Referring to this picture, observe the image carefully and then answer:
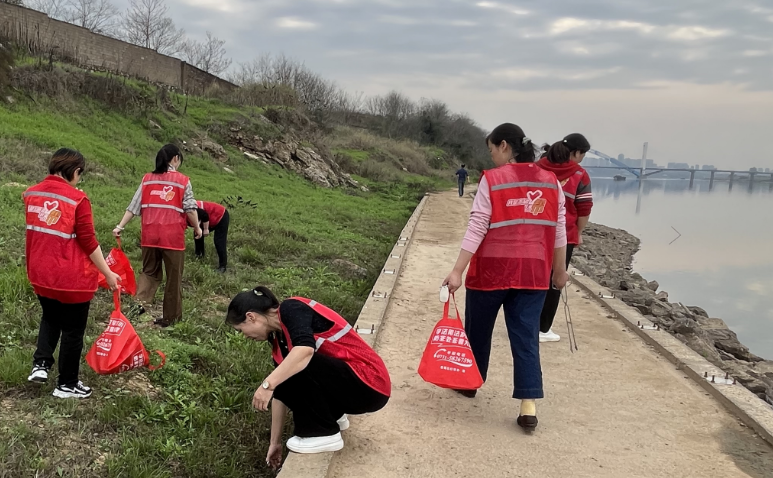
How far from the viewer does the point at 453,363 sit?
3.70 m

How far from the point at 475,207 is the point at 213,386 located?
7.31ft

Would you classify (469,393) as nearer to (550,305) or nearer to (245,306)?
(550,305)

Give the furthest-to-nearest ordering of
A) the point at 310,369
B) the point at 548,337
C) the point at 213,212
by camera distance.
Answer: the point at 213,212 → the point at 548,337 → the point at 310,369

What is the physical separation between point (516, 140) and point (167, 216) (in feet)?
10.1

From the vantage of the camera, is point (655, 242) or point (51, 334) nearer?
point (51, 334)

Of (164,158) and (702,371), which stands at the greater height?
(164,158)

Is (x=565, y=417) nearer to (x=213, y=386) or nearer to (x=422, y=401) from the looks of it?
(x=422, y=401)

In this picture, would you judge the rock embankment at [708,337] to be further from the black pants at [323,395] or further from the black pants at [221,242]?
the black pants at [221,242]

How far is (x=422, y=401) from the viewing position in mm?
4074

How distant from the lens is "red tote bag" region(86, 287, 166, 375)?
369 centimetres

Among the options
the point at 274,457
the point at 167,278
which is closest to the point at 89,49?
the point at 167,278

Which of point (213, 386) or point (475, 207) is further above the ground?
point (475, 207)

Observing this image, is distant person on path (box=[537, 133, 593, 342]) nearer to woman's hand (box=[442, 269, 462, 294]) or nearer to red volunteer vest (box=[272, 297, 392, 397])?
woman's hand (box=[442, 269, 462, 294])

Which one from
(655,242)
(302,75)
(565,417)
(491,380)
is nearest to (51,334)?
(491,380)
